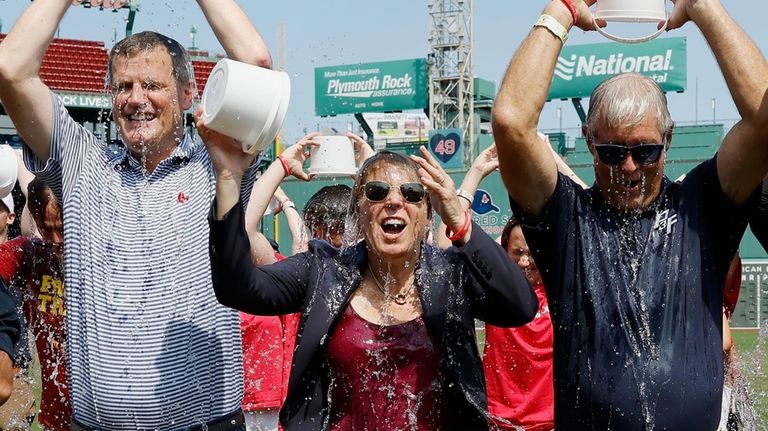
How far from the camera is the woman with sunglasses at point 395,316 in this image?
11.4 feet

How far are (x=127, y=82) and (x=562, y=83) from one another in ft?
153

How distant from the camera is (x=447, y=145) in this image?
4244 centimetres

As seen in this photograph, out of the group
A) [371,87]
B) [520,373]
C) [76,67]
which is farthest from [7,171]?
[371,87]

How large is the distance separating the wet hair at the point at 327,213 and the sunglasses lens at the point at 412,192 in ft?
6.09

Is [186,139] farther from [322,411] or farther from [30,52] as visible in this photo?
[322,411]

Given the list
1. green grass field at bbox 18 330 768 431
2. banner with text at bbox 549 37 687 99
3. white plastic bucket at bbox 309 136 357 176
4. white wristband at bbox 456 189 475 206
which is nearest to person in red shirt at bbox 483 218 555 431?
white wristband at bbox 456 189 475 206

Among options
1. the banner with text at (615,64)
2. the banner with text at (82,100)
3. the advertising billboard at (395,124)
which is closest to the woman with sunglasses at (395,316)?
the banner with text at (82,100)

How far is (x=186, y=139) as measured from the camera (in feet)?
12.6

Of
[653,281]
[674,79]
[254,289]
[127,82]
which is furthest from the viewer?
[674,79]

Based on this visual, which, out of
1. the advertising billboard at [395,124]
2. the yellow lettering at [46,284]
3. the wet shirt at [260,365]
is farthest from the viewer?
the advertising billboard at [395,124]

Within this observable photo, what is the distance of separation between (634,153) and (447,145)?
1550 inches

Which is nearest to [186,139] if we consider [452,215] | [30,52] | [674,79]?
[30,52]

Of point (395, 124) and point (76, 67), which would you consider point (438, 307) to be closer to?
point (76, 67)

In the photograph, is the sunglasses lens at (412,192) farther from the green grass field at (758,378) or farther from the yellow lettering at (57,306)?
the green grass field at (758,378)
